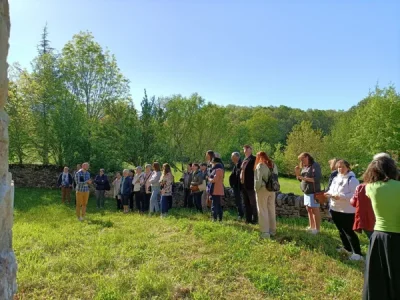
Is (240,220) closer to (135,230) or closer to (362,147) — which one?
(135,230)

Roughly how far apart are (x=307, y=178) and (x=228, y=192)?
4955 mm

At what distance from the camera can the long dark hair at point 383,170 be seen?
3.60 m

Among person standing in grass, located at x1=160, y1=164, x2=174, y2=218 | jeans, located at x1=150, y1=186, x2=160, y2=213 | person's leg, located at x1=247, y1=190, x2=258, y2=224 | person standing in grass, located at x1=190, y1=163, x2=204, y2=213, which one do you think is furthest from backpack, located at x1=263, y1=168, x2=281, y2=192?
jeans, located at x1=150, y1=186, x2=160, y2=213

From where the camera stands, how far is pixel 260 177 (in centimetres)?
677

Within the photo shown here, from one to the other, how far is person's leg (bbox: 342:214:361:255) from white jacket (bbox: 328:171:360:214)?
123 mm

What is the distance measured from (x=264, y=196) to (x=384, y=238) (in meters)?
3.47

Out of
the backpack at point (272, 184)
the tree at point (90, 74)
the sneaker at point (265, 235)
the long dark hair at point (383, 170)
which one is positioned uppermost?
the tree at point (90, 74)

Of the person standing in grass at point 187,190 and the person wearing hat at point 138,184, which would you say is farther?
the person standing in grass at point 187,190

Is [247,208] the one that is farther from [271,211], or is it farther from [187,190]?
[187,190]

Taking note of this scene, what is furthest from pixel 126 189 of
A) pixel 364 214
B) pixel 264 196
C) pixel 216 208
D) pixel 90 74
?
pixel 90 74

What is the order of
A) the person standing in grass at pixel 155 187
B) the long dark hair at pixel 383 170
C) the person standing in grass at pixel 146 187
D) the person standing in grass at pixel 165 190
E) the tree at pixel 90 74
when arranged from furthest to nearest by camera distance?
1. the tree at pixel 90 74
2. the person standing in grass at pixel 146 187
3. the person standing in grass at pixel 155 187
4. the person standing in grass at pixel 165 190
5. the long dark hair at pixel 383 170

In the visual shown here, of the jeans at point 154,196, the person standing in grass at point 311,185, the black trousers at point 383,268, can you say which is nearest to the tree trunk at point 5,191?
the black trousers at point 383,268

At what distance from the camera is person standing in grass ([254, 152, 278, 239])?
6789mm

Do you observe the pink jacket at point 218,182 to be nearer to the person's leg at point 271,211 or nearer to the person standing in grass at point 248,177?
the person standing in grass at point 248,177
